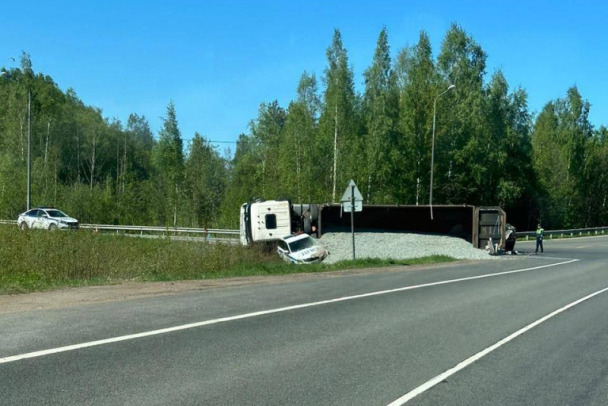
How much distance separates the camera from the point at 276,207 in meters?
29.5

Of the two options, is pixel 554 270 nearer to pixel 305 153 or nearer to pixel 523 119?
pixel 305 153

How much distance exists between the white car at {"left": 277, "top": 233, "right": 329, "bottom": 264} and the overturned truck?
150 centimetres

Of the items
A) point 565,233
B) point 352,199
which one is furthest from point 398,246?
point 565,233

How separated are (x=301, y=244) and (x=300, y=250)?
20.3 inches

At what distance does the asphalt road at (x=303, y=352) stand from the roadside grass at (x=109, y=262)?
4721 mm

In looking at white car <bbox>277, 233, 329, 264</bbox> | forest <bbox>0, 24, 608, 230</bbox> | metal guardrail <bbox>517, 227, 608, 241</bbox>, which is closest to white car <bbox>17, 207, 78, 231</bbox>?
forest <bbox>0, 24, 608, 230</bbox>

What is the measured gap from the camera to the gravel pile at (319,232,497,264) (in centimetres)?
2956

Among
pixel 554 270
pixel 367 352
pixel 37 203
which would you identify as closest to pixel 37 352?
pixel 367 352

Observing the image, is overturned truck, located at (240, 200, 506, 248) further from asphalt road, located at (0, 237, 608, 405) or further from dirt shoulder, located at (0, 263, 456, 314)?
asphalt road, located at (0, 237, 608, 405)

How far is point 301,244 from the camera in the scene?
27.7 meters

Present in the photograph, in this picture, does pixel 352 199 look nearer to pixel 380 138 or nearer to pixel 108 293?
pixel 108 293

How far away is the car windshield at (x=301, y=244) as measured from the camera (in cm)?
2727

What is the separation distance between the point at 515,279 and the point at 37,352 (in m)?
15.4

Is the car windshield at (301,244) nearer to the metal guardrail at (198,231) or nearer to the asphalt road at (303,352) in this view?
the metal guardrail at (198,231)
